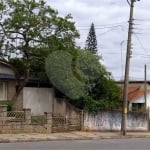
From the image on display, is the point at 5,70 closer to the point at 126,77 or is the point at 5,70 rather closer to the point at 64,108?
the point at 64,108

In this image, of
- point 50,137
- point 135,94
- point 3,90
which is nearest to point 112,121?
point 3,90

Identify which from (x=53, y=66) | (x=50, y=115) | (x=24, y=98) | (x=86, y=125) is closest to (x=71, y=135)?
(x=50, y=115)

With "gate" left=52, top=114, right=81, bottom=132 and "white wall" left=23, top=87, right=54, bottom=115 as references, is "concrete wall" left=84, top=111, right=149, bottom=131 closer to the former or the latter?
"gate" left=52, top=114, right=81, bottom=132

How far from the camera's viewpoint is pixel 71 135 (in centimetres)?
3303

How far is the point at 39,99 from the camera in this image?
42.8 m

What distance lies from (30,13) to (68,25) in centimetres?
285

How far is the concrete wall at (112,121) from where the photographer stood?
3778cm

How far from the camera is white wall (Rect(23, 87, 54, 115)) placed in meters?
42.3

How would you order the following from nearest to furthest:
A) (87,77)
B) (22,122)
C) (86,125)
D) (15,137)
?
(15,137)
(22,122)
(86,125)
(87,77)

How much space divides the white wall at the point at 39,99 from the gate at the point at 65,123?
614cm

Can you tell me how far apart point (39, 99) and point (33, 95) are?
0.62 metres

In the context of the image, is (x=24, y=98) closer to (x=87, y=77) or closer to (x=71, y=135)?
(x=87, y=77)

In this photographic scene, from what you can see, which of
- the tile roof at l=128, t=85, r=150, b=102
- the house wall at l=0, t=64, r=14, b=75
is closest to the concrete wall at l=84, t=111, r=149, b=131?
the house wall at l=0, t=64, r=14, b=75

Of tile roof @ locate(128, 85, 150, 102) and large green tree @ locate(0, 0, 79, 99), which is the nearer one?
large green tree @ locate(0, 0, 79, 99)
